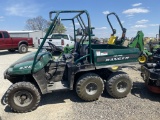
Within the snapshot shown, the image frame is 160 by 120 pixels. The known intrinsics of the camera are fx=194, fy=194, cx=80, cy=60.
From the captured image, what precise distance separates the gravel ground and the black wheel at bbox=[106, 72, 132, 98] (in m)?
0.16

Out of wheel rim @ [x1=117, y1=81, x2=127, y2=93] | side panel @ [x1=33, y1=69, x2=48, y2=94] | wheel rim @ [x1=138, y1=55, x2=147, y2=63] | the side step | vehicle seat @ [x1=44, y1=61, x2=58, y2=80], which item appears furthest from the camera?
wheel rim @ [x1=138, y1=55, x2=147, y2=63]

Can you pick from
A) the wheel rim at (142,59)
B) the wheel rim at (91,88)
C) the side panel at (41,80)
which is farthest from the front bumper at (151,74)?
the wheel rim at (142,59)

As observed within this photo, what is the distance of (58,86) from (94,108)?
106 cm

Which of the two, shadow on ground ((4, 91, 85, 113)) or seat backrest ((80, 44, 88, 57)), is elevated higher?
seat backrest ((80, 44, 88, 57))

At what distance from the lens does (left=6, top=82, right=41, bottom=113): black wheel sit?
14.7 feet

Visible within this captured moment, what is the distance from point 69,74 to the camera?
4.94 m

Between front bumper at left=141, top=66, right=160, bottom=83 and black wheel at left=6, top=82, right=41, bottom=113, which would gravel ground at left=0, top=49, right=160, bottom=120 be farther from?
front bumper at left=141, top=66, right=160, bottom=83

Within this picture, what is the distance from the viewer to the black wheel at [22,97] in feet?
14.7

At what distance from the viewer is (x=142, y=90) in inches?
230

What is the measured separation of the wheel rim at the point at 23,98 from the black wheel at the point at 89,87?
1189 millimetres

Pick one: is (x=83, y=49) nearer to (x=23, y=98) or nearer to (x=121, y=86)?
(x=121, y=86)

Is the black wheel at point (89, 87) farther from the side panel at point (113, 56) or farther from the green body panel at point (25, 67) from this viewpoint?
the green body panel at point (25, 67)

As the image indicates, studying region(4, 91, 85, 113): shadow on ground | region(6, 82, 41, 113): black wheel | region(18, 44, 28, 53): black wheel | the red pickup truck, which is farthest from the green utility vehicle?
region(18, 44, 28, 53): black wheel

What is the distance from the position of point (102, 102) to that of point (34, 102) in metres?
1.71
